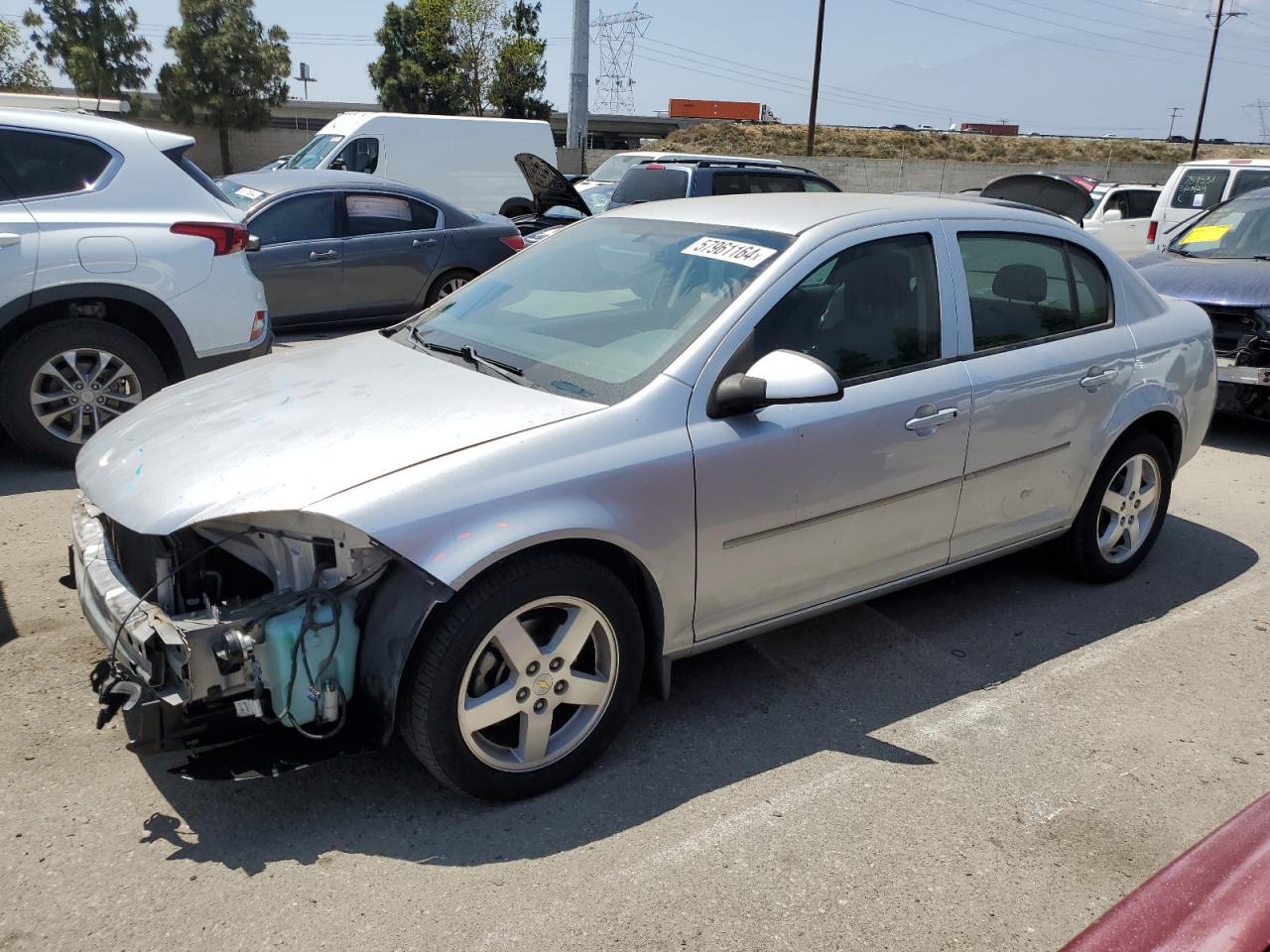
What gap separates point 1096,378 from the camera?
14.4ft

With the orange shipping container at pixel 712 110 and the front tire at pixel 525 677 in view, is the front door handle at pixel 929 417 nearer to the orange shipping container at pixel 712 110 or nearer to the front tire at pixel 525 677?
the front tire at pixel 525 677

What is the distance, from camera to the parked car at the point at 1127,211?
1727cm

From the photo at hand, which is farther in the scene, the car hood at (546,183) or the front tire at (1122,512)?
the car hood at (546,183)

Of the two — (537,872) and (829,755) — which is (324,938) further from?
(829,755)

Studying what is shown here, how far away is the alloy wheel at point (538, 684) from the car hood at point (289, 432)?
552 millimetres

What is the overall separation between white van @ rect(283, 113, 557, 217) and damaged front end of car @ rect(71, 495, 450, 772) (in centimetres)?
1433

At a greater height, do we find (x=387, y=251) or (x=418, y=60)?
(x=418, y=60)

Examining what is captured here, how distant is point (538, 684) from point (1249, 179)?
14.1m

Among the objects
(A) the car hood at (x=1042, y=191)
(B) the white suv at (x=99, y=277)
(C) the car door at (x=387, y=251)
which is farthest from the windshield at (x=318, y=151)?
(B) the white suv at (x=99, y=277)

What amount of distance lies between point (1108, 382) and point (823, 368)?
6.12 feet

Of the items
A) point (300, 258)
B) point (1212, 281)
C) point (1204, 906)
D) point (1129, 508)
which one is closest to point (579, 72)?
point (300, 258)

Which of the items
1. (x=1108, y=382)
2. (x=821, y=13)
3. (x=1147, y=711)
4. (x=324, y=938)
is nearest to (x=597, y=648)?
(x=324, y=938)

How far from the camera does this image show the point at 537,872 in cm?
279

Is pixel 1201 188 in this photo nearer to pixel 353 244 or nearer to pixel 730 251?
pixel 353 244
